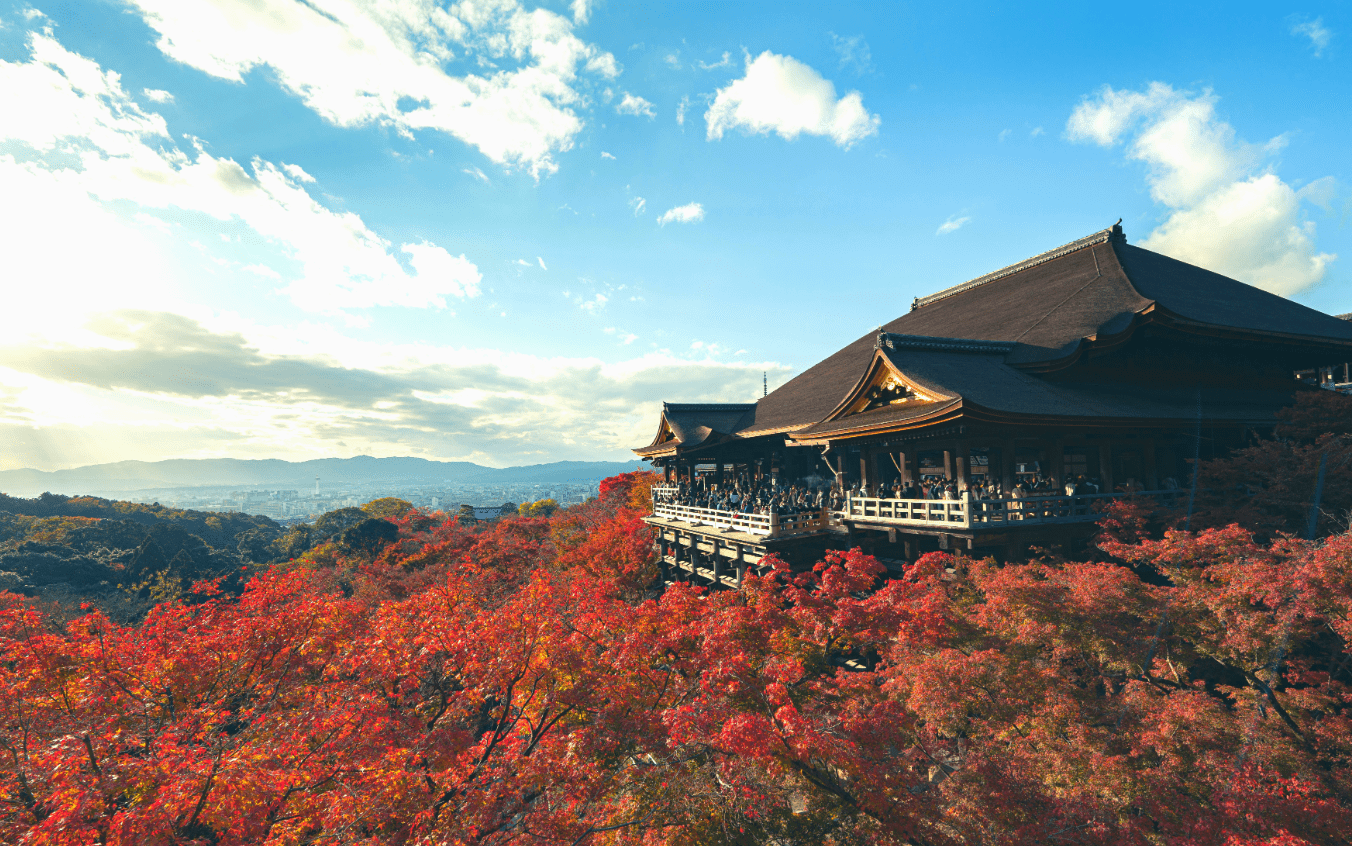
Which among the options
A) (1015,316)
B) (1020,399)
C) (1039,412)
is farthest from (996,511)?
(1015,316)

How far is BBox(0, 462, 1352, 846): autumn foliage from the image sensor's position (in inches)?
279

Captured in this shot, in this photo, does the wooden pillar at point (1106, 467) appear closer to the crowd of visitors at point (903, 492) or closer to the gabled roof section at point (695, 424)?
the crowd of visitors at point (903, 492)

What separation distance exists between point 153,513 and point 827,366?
389 feet

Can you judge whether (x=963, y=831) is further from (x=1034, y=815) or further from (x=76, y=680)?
(x=76, y=680)

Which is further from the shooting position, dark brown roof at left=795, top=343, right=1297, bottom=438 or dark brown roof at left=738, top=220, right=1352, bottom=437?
dark brown roof at left=738, top=220, right=1352, bottom=437

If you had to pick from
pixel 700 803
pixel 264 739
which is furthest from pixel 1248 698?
pixel 264 739

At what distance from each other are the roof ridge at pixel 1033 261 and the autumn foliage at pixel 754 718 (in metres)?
19.6

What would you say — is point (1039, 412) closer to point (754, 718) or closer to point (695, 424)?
point (754, 718)

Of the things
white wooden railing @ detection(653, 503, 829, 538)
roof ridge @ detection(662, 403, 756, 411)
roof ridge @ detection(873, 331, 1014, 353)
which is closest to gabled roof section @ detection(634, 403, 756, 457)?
roof ridge @ detection(662, 403, 756, 411)

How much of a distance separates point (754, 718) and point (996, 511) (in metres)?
8.63

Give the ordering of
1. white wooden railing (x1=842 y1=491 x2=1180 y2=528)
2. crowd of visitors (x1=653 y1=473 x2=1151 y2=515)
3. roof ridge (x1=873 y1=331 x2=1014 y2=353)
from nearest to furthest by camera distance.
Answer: white wooden railing (x1=842 y1=491 x2=1180 y2=528) → crowd of visitors (x1=653 y1=473 x2=1151 y2=515) → roof ridge (x1=873 y1=331 x2=1014 y2=353)

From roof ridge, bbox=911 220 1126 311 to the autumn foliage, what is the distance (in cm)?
1963

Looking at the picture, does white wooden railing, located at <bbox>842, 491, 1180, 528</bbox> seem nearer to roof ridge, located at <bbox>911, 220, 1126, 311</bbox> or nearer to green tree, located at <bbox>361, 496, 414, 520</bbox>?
roof ridge, located at <bbox>911, 220, 1126, 311</bbox>

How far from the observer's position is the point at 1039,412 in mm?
13664
